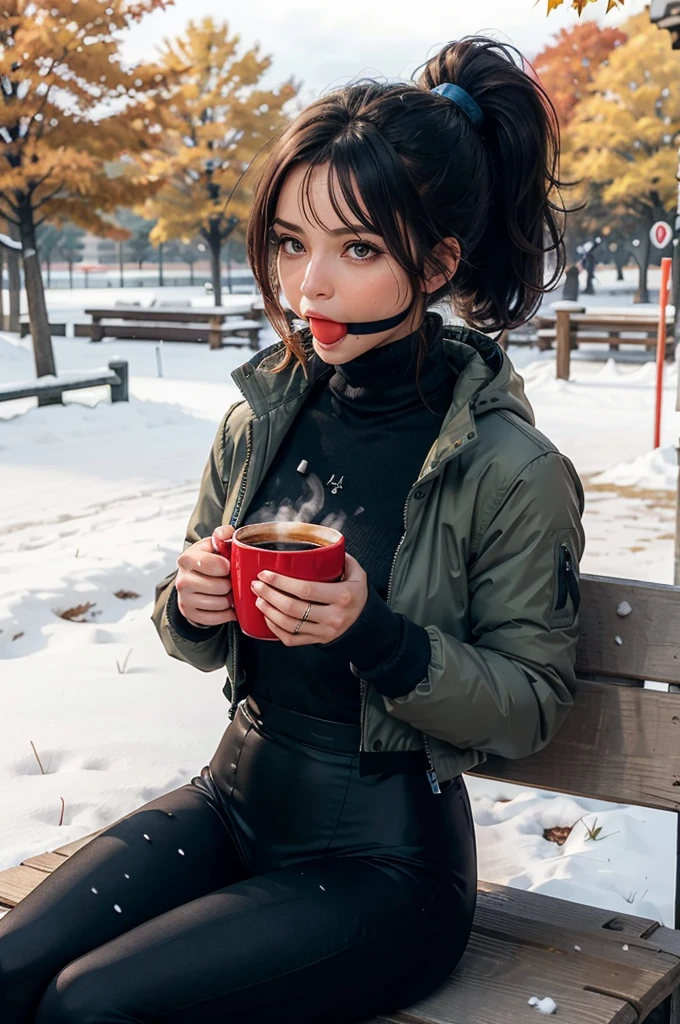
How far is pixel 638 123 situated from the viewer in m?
33.2

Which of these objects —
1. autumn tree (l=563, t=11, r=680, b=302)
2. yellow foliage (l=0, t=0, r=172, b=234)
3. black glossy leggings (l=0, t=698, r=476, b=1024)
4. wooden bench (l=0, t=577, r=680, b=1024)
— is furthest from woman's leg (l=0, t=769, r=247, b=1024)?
autumn tree (l=563, t=11, r=680, b=302)

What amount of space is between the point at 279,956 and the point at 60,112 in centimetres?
1893

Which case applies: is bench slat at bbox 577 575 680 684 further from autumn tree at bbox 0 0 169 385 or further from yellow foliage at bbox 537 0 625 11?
autumn tree at bbox 0 0 169 385

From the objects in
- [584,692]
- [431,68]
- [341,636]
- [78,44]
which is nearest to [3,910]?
[341,636]

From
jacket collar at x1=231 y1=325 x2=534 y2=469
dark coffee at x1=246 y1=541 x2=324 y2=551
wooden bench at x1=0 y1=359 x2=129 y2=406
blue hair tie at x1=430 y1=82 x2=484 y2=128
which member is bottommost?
wooden bench at x1=0 y1=359 x2=129 y2=406

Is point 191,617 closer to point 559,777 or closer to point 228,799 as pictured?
point 228,799

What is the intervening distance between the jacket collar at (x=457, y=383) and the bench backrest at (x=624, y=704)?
37 centimetres

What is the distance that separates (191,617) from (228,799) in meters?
0.39

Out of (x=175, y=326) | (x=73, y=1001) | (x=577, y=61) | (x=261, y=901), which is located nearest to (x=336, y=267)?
(x=261, y=901)

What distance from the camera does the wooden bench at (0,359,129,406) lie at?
573 inches

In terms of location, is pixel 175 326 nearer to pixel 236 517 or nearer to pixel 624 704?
pixel 236 517

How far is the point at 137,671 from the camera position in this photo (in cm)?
521

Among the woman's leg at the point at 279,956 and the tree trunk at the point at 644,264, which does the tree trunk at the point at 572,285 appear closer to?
the tree trunk at the point at 644,264

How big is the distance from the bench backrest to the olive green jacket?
0.16m
